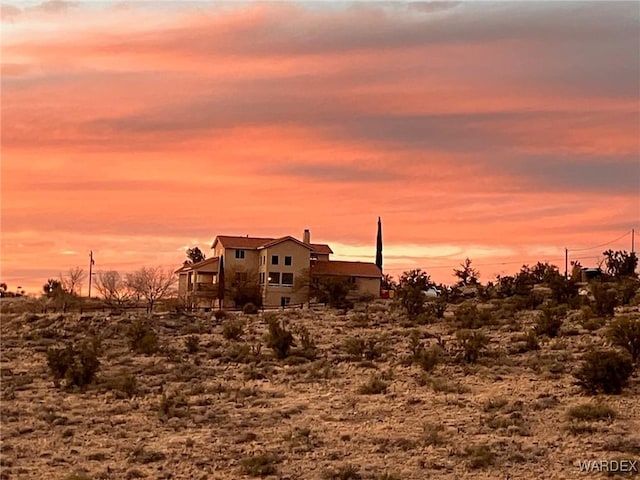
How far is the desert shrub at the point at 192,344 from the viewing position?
46.2 m

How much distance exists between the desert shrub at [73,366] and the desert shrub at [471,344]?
15.6 m

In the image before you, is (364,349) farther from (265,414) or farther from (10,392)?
(10,392)

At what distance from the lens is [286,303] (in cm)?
7662

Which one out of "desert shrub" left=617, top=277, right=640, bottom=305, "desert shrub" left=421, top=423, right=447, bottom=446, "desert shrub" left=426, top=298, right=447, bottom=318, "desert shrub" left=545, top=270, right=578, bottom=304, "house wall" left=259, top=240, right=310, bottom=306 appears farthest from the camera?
"house wall" left=259, top=240, right=310, bottom=306

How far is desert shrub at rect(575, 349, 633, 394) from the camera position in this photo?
102 feet

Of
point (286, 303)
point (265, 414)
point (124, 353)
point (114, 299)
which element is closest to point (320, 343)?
point (124, 353)

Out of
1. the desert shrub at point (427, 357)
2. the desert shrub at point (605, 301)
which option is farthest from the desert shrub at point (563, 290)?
the desert shrub at point (427, 357)

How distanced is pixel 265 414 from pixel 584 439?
432 inches

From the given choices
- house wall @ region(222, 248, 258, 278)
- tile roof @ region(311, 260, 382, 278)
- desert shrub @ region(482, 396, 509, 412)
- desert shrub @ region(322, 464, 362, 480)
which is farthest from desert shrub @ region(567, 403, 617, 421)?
house wall @ region(222, 248, 258, 278)

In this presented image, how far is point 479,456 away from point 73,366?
20.7 m

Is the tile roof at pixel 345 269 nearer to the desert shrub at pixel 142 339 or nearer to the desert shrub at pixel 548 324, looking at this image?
the desert shrub at pixel 142 339

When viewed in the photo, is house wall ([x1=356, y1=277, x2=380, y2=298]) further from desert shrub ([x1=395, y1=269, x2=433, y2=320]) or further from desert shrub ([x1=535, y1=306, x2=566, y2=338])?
desert shrub ([x1=535, y1=306, x2=566, y2=338])

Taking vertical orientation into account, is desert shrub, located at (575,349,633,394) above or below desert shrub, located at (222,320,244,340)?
below

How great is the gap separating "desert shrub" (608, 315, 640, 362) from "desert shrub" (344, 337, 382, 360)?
9955 millimetres
